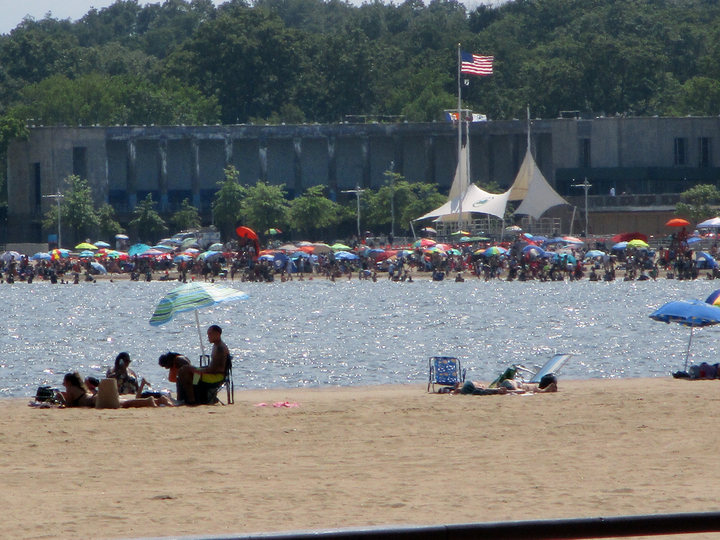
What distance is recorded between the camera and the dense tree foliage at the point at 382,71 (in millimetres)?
96312

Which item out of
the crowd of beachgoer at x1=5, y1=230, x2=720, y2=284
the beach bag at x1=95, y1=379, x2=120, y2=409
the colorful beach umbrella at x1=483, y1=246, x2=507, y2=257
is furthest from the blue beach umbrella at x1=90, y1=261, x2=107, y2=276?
the beach bag at x1=95, y1=379, x2=120, y2=409

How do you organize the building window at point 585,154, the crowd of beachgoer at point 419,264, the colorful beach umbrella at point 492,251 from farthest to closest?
the building window at point 585,154 → the colorful beach umbrella at point 492,251 → the crowd of beachgoer at point 419,264

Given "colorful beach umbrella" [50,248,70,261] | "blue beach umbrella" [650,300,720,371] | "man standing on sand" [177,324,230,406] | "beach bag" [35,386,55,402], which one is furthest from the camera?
"colorful beach umbrella" [50,248,70,261]

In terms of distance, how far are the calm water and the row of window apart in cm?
1960

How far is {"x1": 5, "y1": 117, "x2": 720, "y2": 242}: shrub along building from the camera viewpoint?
79875 mm

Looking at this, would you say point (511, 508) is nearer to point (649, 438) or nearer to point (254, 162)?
point (649, 438)

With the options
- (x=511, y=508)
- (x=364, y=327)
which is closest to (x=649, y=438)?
(x=511, y=508)

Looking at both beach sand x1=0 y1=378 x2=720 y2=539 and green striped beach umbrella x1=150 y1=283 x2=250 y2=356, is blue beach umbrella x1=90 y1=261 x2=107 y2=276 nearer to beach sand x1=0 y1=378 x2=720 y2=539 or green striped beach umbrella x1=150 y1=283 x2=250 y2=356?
green striped beach umbrella x1=150 y1=283 x2=250 y2=356

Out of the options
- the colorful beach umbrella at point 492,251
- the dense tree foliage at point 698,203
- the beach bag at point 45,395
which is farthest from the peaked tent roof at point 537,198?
the beach bag at point 45,395

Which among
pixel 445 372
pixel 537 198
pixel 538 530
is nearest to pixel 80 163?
pixel 537 198

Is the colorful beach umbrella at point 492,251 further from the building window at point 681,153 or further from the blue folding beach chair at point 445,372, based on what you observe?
the blue folding beach chair at point 445,372

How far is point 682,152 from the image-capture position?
81438 millimetres

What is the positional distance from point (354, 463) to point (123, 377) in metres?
6.21

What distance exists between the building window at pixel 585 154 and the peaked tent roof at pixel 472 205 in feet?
45.7
